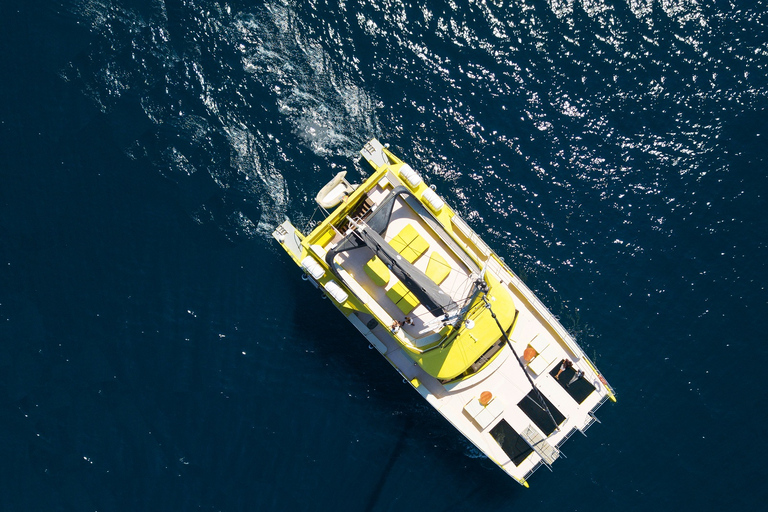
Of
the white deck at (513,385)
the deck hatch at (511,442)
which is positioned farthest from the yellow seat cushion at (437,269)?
the deck hatch at (511,442)

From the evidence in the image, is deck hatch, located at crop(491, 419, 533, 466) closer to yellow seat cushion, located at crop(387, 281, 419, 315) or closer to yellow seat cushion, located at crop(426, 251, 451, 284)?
yellow seat cushion, located at crop(387, 281, 419, 315)

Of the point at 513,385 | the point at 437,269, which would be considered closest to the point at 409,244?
the point at 437,269

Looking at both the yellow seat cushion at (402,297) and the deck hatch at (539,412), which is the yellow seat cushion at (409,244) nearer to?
the yellow seat cushion at (402,297)

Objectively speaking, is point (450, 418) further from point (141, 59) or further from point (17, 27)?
point (17, 27)

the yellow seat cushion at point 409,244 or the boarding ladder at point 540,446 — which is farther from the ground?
the yellow seat cushion at point 409,244

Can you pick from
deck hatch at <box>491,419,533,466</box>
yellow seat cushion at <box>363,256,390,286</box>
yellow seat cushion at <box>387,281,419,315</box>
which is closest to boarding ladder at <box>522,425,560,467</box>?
deck hatch at <box>491,419,533,466</box>

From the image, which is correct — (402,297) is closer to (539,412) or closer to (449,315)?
(449,315)
